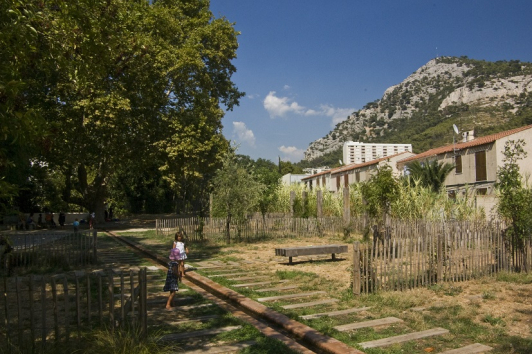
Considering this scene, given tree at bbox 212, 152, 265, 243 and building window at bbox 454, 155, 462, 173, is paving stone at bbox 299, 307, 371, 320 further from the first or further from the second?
building window at bbox 454, 155, 462, 173

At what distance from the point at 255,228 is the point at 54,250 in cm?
1041

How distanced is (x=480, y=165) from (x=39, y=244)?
1176 inches

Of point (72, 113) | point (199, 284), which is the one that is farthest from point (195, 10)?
point (199, 284)

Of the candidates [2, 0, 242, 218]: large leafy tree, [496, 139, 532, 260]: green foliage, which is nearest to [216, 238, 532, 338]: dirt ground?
[496, 139, 532, 260]: green foliage

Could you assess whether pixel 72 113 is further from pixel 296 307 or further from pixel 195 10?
pixel 296 307

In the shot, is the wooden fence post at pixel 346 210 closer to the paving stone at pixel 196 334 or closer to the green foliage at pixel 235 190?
the green foliage at pixel 235 190

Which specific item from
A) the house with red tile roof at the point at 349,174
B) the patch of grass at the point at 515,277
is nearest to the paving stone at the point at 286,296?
the patch of grass at the point at 515,277

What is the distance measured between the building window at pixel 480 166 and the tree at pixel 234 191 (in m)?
19.7

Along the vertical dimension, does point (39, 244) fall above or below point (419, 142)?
below

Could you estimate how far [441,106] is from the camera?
4601 inches

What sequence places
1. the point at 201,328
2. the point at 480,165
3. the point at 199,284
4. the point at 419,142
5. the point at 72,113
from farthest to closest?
the point at 419,142 → the point at 480,165 → the point at 72,113 → the point at 199,284 → the point at 201,328

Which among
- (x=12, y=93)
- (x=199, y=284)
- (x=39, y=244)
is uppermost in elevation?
(x=12, y=93)

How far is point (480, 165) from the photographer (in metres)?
32.8

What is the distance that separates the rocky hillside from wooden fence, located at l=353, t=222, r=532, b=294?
201 ft
